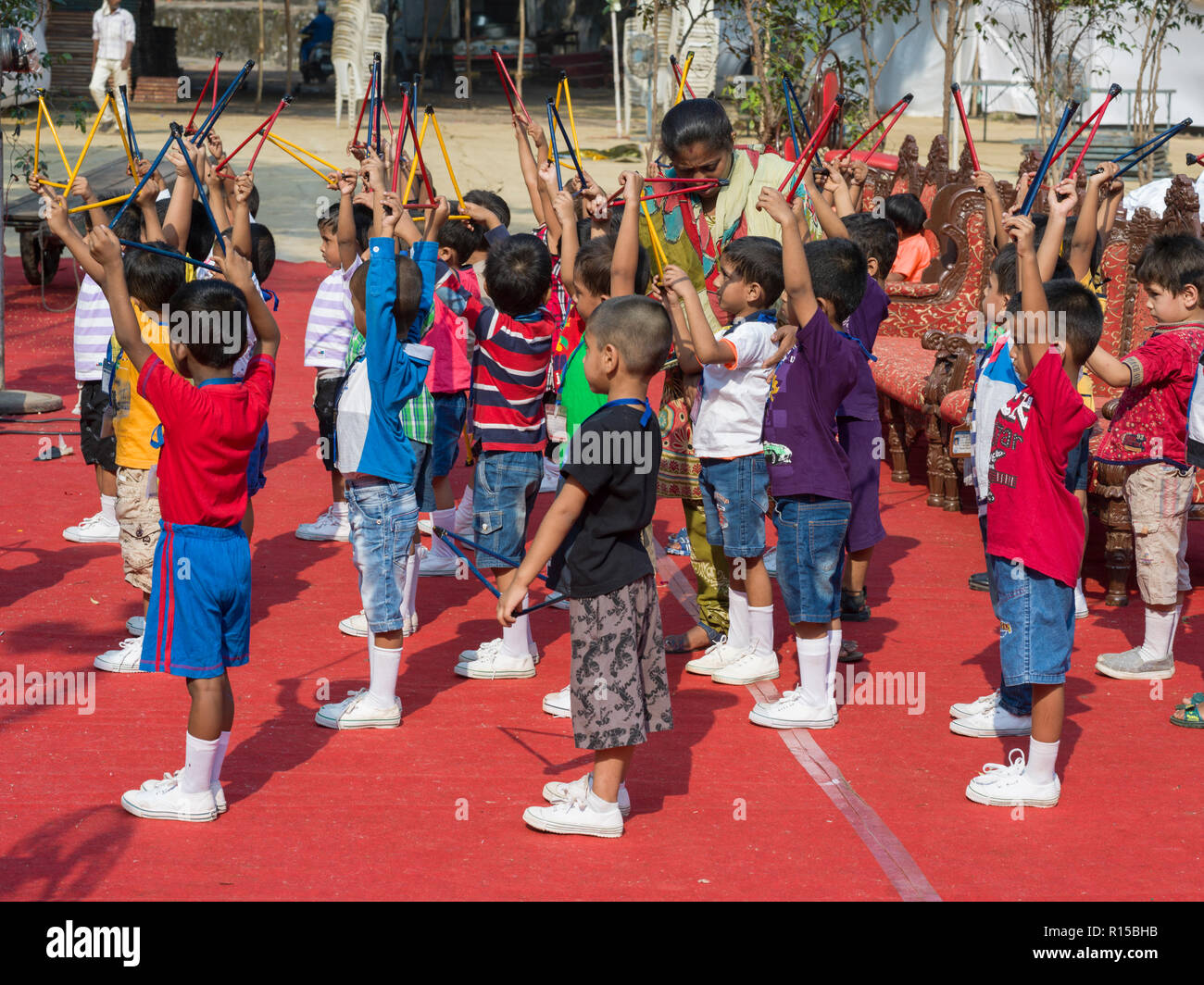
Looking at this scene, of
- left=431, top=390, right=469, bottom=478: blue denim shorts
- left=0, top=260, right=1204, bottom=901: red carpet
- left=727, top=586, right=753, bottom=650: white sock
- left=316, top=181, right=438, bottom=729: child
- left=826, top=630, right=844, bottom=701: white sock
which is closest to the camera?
left=0, top=260, right=1204, bottom=901: red carpet

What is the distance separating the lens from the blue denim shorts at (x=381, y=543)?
4.43 metres

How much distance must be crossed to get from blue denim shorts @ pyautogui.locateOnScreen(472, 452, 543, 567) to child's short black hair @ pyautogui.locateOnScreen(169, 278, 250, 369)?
1287mm

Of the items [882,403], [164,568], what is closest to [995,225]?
[882,403]

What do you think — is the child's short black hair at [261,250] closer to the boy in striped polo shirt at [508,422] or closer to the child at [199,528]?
the boy in striped polo shirt at [508,422]

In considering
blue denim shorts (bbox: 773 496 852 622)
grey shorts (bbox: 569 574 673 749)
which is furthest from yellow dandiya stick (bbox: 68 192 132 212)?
blue denim shorts (bbox: 773 496 852 622)

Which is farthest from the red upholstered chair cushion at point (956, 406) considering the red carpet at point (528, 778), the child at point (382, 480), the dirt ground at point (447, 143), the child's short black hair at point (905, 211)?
the dirt ground at point (447, 143)

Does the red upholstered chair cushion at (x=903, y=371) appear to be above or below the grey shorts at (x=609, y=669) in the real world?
above

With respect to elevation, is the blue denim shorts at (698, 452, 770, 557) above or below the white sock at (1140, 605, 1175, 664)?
above

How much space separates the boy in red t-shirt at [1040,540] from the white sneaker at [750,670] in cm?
108

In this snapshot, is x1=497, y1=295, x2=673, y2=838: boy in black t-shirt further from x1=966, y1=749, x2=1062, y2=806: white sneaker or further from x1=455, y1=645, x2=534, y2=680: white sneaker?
x1=455, y1=645, x2=534, y2=680: white sneaker

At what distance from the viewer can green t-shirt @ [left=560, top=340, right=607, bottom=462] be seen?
457 cm

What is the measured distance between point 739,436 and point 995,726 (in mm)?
1256

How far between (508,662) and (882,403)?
3.86 meters

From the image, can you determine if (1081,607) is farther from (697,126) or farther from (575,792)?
(575,792)
